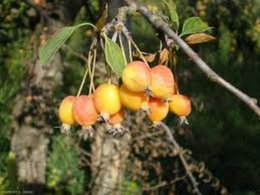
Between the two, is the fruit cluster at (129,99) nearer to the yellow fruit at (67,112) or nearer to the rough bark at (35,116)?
the yellow fruit at (67,112)

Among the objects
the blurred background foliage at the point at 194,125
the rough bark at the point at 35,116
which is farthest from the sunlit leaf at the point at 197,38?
the blurred background foliage at the point at 194,125

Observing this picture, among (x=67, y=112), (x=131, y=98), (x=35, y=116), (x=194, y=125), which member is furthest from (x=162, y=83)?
(x=194, y=125)

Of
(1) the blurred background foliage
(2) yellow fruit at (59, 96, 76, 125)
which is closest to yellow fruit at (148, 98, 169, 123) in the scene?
(2) yellow fruit at (59, 96, 76, 125)

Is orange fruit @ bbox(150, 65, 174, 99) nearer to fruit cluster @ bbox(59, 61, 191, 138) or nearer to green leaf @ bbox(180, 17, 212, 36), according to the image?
fruit cluster @ bbox(59, 61, 191, 138)

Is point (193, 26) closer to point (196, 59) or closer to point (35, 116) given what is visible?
point (196, 59)

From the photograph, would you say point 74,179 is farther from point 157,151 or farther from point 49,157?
point 157,151

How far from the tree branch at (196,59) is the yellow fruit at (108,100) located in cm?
10

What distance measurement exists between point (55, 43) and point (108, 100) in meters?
0.11

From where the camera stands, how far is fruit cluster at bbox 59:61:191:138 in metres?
0.85

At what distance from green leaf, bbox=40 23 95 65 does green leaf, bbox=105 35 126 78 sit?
50 mm

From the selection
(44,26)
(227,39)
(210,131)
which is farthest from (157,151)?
(227,39)

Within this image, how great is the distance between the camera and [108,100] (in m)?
0.87

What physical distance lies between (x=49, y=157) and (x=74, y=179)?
1.24ft

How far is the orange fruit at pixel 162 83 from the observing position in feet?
2.82
